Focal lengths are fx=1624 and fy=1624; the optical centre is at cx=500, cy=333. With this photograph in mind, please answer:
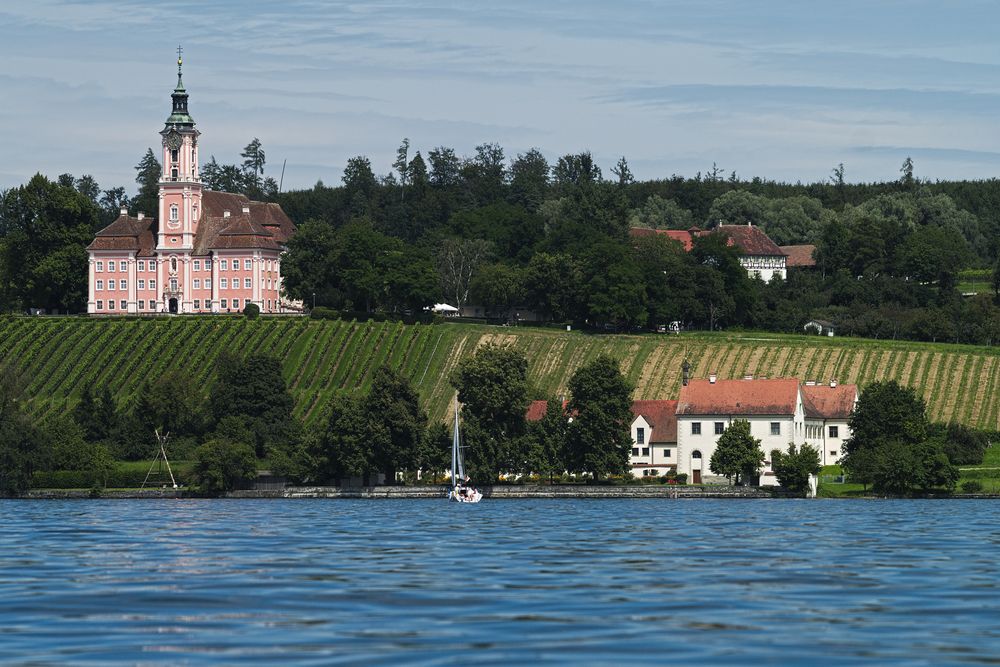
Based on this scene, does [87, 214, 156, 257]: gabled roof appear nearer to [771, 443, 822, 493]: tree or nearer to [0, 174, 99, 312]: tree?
[0, 174, 99, 312]: tree

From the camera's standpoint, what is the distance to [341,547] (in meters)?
50.8

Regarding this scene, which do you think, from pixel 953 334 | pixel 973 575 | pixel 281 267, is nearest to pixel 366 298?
pixel 281 267

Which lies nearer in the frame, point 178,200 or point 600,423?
point 600,423

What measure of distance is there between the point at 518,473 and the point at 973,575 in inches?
2755

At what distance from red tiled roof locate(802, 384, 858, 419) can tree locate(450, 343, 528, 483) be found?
25126 millimetres

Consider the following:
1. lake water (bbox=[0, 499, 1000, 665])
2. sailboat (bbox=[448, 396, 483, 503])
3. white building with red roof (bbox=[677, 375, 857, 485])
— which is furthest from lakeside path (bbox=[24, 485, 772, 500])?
lake water (bbox=[0, 499, 1000, 665])

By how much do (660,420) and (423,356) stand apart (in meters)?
34.5

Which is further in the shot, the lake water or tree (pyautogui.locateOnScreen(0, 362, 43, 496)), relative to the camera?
tree (pyautogui.locateOnScreen(0, 362, 43, 496))

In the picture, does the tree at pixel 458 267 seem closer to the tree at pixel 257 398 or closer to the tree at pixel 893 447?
the tree at pixel 257 398

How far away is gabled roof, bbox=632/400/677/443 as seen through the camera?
12069cm

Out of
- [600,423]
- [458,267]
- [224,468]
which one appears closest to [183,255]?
[458,267]

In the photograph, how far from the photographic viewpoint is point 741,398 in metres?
118

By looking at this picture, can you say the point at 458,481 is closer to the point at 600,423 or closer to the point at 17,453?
A: the point at 600,423

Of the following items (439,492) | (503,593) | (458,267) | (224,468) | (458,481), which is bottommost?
(439,492)
